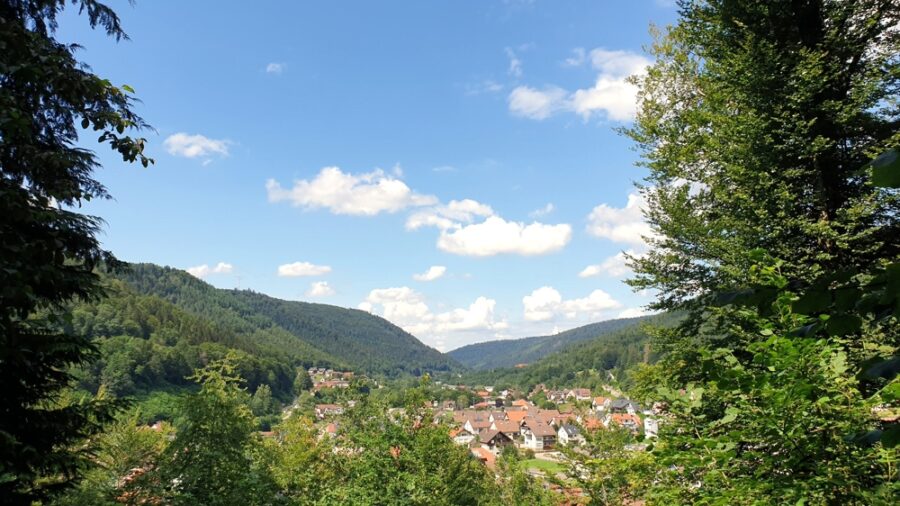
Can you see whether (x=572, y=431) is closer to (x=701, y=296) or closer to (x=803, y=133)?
(x=701, y=296)

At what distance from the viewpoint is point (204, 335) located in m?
153

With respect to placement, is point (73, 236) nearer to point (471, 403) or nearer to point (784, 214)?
point (784, 214)

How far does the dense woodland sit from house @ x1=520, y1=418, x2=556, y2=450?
94.0 metres

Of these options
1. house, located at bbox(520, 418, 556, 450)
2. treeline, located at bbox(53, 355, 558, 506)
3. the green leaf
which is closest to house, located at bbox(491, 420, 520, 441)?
house, located at bbox(520, 418, 556, 450)

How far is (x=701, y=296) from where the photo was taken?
11.1 meters

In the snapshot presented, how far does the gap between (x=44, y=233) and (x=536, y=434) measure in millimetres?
113092

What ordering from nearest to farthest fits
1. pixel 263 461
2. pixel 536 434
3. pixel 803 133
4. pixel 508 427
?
pixel 803 133
pixel 263 461
pixel 536 434
pixel 508 427

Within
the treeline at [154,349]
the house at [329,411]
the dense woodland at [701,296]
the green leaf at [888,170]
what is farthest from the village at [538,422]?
the treeline at [154,349]

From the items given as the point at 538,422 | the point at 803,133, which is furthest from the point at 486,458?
the point at 803,133

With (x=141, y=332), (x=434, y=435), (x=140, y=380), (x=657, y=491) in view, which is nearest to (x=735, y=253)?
(x=657, y=491)

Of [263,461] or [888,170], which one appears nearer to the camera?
[888,170]

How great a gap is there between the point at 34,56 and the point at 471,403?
178m

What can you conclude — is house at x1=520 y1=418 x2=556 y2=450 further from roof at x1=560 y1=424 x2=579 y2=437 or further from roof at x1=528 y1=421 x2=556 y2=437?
roof at x1=560 y1=424 x2=579 y2=437

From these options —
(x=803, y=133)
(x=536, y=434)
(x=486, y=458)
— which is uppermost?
(x=803, y=133)
